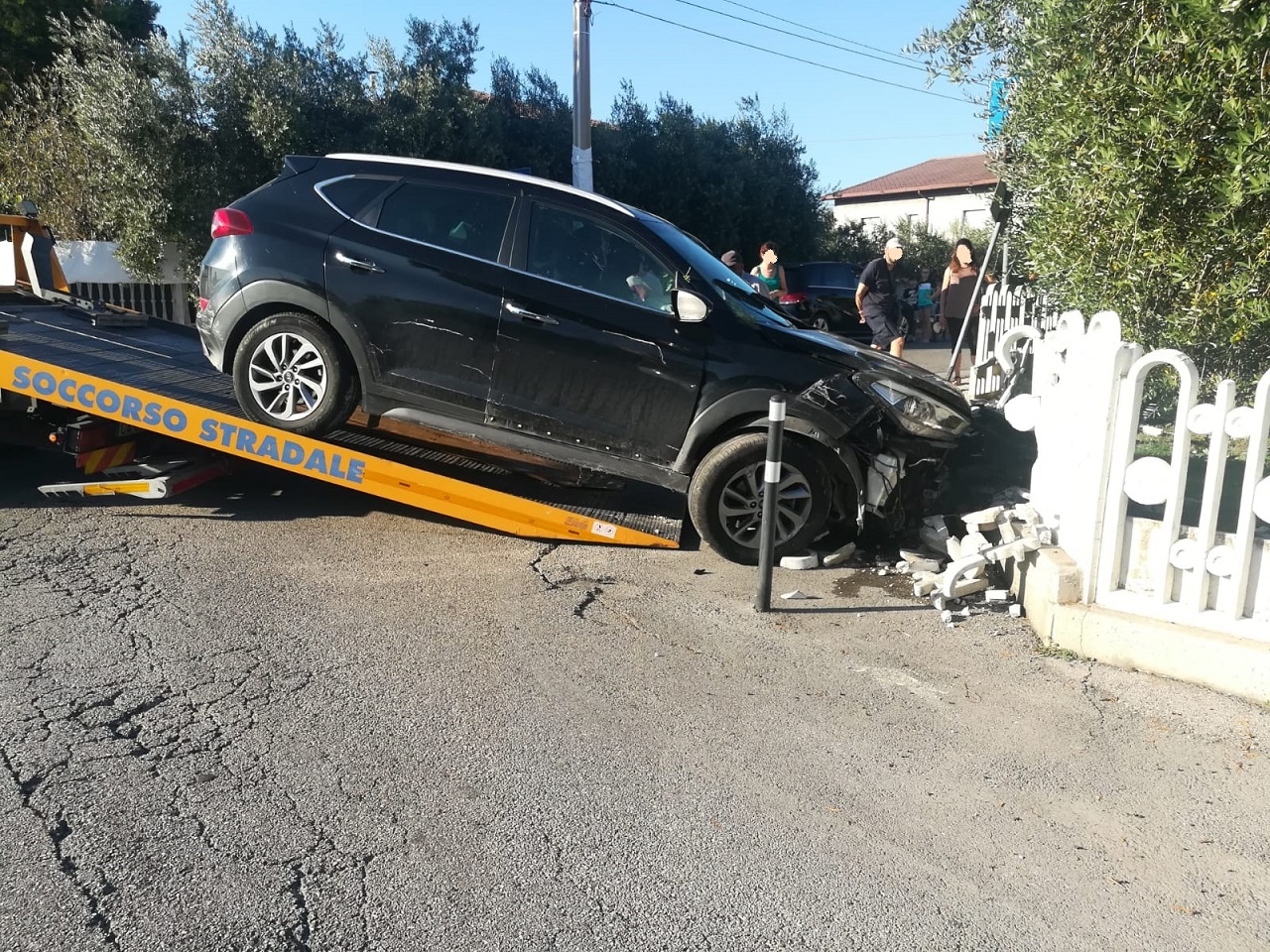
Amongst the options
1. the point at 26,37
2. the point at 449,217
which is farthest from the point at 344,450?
the point at 26,37

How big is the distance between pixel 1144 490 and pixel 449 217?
13.3 ft

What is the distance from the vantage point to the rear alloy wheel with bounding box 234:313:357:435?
253 inches

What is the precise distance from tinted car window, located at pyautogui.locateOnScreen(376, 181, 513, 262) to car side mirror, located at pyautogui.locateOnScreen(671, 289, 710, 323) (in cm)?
111

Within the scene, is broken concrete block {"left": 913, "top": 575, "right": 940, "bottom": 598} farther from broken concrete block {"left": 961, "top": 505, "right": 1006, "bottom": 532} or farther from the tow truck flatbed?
the tow truck flatbed

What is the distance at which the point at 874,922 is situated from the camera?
3068mm

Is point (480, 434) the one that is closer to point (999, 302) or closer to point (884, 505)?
point (884, 505)

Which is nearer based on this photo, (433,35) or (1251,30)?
(1251,30)

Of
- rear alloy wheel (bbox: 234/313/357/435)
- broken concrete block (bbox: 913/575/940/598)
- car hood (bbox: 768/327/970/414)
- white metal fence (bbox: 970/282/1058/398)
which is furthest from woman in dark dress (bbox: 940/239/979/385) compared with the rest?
rear alloy wheel (bbox: 234/313/357/435)

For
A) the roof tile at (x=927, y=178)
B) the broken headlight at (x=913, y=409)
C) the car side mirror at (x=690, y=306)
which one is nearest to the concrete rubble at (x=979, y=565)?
the broken headlight at (x=913, y=409)

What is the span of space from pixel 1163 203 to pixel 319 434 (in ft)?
15.7

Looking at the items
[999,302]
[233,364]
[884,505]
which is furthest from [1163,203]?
[999,302]

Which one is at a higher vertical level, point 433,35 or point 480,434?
point 433,35

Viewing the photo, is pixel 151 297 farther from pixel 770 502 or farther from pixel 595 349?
pixel 770 502

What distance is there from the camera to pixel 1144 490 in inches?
188
